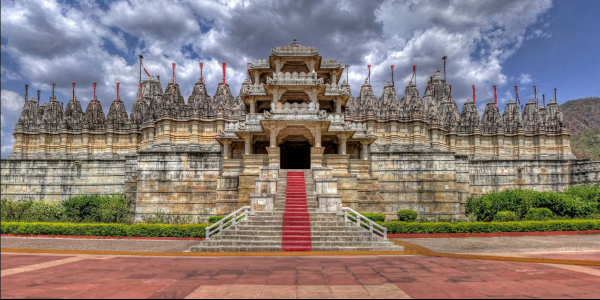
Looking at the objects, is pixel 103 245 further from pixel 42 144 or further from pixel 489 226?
pixel 42 144

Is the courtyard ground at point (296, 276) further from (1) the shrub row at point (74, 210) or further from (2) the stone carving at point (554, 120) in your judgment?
(2) the stone carving at point (554, 120)

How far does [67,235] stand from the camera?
750 inches

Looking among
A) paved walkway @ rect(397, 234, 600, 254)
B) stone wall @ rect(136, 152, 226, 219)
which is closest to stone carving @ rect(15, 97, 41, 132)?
stone wall @ rect(136, 152, 226, 219)

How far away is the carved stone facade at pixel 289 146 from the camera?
22.9 meters

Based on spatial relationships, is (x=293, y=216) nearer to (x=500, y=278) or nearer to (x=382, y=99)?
(x=500, y=278)

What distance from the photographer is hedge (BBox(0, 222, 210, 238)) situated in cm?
1820

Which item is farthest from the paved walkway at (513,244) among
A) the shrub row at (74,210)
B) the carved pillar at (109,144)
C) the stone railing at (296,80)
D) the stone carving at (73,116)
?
the stone carving at (73,116)

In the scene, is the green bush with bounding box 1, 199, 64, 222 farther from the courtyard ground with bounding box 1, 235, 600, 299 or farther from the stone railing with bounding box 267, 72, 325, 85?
the stone railing with bounding box 267, 72, 325, 85

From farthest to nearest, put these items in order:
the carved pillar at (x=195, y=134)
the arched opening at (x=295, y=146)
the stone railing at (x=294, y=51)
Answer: the carved pillar at (x=195, y=134), the stone railing at (x=294, y=51), the arched opening at (x=295, y=146)

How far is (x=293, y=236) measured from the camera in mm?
14547

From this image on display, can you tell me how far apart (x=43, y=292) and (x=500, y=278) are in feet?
31.1

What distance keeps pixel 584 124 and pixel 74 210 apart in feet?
293

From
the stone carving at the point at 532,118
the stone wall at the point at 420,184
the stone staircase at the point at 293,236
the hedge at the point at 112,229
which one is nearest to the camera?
the stone staircase at the point at 293,236

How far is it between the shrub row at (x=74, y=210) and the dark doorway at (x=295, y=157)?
11.8 metres
